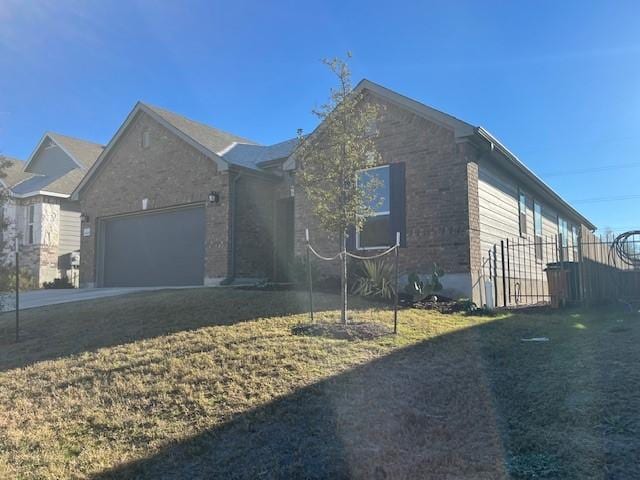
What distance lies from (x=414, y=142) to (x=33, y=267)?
54.0 ft

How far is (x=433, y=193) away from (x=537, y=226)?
704 cm

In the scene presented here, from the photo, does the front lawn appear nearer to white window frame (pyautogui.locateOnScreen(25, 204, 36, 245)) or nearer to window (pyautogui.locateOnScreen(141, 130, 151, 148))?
window (pyautogui.locateOnScreen(141, 130, 151, 148))

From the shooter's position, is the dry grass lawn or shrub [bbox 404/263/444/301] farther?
shrub [bbox 404/263/444/301]

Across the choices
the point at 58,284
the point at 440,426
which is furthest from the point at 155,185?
the point at 440,426

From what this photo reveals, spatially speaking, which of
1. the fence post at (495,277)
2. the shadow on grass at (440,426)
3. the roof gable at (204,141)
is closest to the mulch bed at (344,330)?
the shadow on grass at (440,426)

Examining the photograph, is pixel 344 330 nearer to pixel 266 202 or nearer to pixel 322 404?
pixel 322 404

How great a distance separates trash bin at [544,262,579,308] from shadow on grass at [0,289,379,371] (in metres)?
4.50

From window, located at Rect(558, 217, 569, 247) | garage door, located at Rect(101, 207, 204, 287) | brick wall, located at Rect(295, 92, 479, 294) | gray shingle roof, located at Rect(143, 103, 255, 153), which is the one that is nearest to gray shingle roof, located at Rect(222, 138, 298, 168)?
gray shingle roof, located at Rect(143, 103, 255, 153)

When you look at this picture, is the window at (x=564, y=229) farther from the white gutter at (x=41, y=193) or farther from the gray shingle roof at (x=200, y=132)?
the white gutter at (x=41, y=193)

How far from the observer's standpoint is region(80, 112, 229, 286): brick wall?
46.9ft

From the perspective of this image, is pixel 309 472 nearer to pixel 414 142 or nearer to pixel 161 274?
pixel 414 142

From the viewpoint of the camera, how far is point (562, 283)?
11148mm

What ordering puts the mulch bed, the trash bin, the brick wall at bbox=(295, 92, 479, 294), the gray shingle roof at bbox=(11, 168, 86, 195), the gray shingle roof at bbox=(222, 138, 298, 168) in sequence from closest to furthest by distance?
the mulch bed < the brick wall at bbox=(295, 92, 479, 294) < the trash bin < the gray shingle roof at bbox=(222, 138, 298, 168) < the gray shingle roof at bbox=(11, 168, 86, 195)

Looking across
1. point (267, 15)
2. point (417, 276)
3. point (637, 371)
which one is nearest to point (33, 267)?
point (267, 15)
